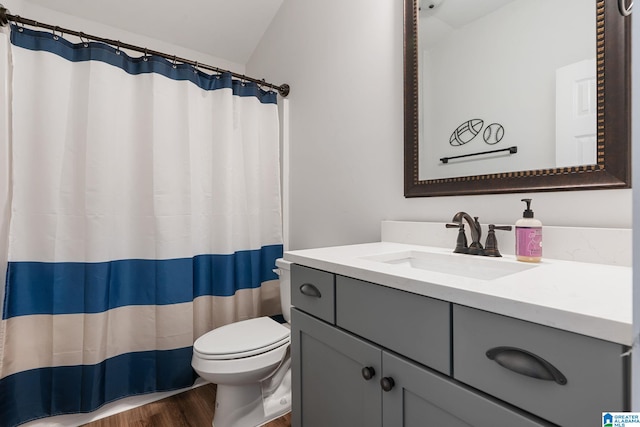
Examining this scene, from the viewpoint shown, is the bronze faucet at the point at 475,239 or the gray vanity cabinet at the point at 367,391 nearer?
the gray vanity cabinet at the point at 367,391

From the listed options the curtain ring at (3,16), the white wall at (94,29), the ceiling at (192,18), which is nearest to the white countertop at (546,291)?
the curtain ring at (3,16)

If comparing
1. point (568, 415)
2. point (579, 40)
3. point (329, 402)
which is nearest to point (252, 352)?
point (329, 402)

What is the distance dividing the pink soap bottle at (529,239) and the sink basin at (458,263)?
0.12 feet

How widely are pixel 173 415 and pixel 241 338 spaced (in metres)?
0.60

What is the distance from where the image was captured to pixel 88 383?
148 cm

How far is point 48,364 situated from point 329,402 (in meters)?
1.44

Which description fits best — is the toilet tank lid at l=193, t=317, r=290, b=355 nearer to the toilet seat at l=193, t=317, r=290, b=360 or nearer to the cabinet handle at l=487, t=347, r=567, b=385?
the toilet seat at l=193, t=317, r=290, b=360

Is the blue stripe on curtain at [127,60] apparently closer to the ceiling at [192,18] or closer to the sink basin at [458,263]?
the ceiling at [192,18]

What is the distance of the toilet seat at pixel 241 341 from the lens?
52.1 inches

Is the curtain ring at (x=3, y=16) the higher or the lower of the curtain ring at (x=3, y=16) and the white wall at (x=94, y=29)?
the lower

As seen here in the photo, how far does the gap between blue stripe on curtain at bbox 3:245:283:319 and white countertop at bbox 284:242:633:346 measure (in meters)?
1.13

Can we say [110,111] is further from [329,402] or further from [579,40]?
[579,40]

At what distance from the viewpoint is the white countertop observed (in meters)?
0.45

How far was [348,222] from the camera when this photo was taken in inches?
65.9
